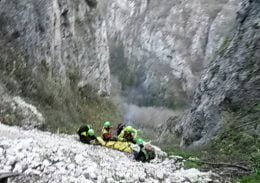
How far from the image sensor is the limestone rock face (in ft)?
103

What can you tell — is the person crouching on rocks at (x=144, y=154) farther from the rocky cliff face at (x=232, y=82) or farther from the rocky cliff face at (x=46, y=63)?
the rocky cliff face at (x=46, y=63)

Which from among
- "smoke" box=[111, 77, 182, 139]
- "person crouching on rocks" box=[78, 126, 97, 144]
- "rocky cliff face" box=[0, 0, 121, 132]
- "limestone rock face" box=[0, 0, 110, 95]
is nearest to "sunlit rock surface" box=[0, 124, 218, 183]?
"person crouching on rocks" box=[78, 126, 97, 144]

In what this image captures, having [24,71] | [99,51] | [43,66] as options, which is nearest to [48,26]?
[43,66]

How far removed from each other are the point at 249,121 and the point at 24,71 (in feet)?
45.7

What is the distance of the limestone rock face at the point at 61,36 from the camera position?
1235 inches

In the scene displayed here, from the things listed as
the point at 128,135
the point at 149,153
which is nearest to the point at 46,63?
the point at 128,135

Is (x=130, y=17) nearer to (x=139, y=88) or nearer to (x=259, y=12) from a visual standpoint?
(x=139, y=88)

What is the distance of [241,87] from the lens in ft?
95.9

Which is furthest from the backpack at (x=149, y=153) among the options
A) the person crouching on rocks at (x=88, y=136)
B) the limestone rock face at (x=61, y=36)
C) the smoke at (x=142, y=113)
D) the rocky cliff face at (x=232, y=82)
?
the smoke at (x=142, y=113)

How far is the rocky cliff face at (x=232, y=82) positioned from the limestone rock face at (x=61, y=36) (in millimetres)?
11110

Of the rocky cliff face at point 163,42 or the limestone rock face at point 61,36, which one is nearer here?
the limestone rock face at point 61,36

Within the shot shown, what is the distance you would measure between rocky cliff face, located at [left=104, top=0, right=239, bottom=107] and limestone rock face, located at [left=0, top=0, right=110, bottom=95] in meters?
61.8

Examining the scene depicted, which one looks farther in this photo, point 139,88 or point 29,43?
point 139,88

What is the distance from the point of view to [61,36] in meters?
41.6
